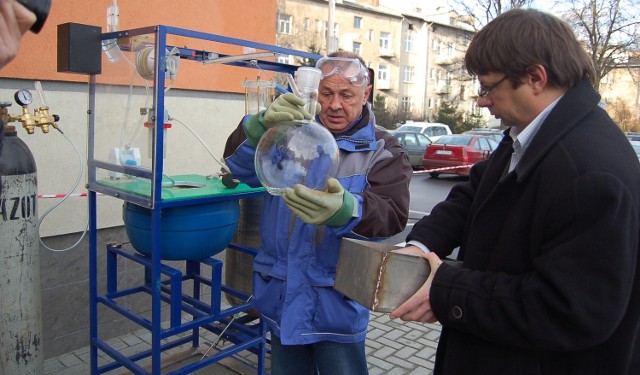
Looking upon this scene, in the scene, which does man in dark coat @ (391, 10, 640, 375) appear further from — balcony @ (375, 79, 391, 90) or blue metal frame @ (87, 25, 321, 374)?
balcony @ (375, 79, 391, 90)

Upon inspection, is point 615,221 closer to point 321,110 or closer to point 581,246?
point 581,246

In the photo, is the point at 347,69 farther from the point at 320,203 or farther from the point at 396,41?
the point at 396,41

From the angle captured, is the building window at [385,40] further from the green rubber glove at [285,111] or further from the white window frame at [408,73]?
the green rubber glove at [285,111]

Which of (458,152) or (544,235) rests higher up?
(544,235)

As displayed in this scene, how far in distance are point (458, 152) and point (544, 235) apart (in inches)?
539

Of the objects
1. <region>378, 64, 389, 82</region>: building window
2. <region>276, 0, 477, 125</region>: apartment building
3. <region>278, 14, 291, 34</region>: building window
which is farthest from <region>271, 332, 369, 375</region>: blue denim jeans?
<region>378, 64, 389, 82</region>: building window

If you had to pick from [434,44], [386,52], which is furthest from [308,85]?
[434,44]

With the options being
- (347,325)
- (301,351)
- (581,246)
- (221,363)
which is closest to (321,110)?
(347,325)

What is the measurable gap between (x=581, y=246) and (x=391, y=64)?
41.6 metres

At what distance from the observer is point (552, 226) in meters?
1.22

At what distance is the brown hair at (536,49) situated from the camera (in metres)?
1.33

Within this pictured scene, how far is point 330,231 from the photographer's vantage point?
79.9 inches

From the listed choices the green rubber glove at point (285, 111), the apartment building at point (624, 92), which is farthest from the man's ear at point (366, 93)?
the apartment building at point (624, 92)

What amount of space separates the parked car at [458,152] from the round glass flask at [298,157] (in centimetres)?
1267
